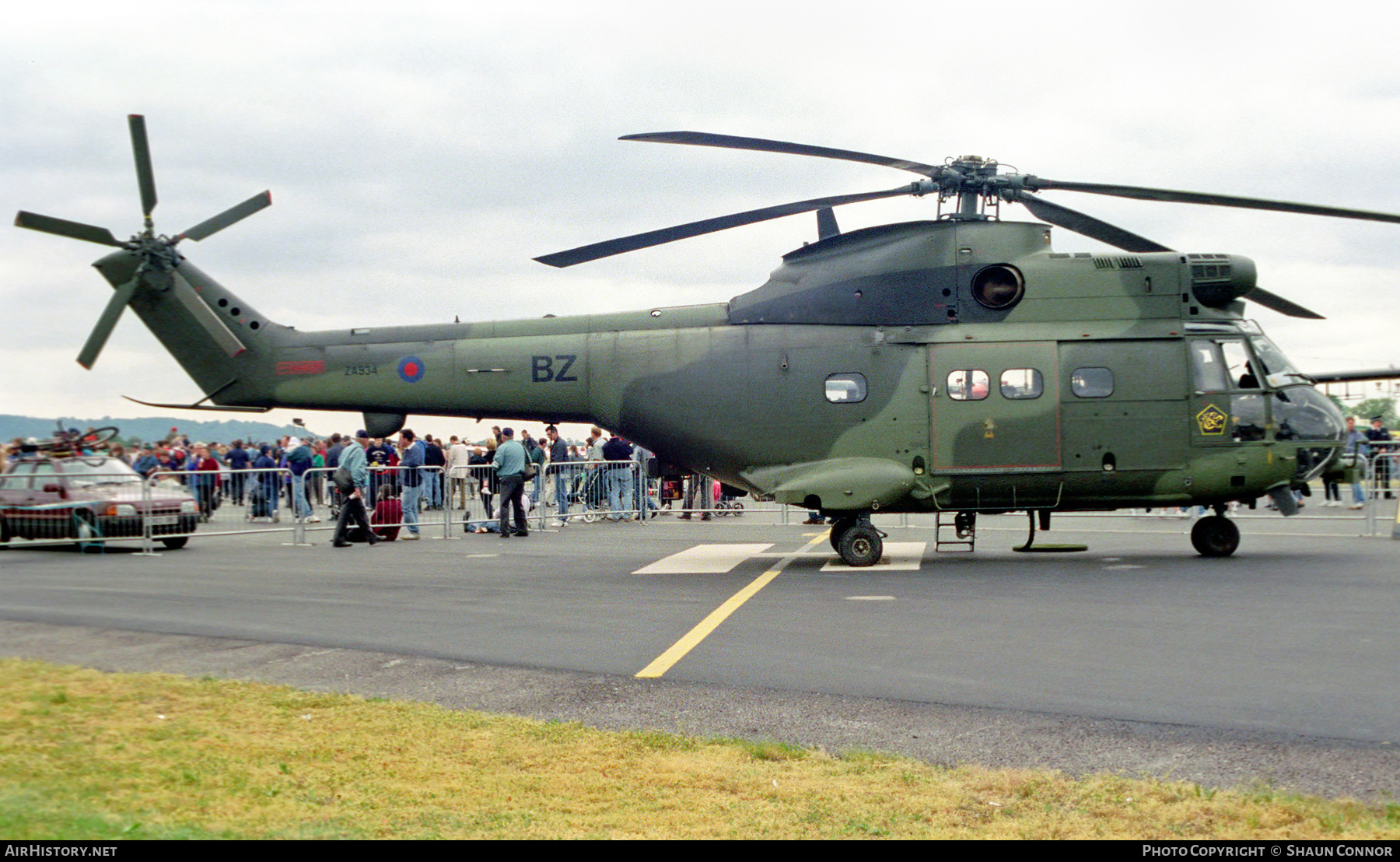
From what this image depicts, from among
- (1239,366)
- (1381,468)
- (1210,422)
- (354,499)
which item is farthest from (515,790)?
(1381,468)

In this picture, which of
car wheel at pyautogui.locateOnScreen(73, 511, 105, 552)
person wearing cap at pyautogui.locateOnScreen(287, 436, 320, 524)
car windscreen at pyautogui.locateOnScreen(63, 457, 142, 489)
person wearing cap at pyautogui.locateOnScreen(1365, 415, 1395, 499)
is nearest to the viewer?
car wheel at pyautogui.locateOnScreen(73, 511, 105, 552)

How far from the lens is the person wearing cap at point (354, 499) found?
2094 centimetres

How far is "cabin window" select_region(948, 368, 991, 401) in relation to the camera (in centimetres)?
1524

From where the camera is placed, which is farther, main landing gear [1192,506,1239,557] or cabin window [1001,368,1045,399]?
main landing gear [1192,506,1239,557]

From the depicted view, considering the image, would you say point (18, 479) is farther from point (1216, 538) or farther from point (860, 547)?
point (1216, 538)

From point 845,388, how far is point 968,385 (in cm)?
158

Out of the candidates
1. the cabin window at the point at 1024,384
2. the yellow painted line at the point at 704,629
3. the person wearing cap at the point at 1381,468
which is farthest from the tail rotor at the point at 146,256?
the person wearing cap at the point at 1381,468

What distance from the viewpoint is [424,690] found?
808 cm

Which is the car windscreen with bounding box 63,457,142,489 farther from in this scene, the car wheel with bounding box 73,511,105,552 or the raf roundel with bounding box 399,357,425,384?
the raf roundel with bounding box 399,357,425,384

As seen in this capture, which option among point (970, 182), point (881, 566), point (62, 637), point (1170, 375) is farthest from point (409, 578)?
point (1170, 375)

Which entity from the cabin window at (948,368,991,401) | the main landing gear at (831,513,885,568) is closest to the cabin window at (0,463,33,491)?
the main landing gear at (831,513,885,568)

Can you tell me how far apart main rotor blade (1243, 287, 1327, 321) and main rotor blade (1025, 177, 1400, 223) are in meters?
2.37

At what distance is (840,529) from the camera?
1585cm

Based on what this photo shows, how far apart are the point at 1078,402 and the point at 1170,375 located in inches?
48.9
